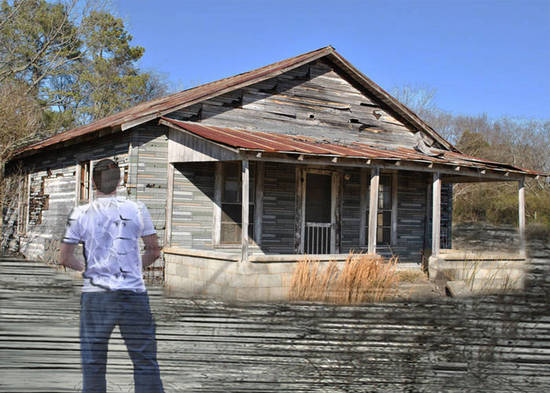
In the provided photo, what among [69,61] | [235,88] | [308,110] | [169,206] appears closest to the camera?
[169,206]

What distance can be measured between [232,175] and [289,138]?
1.44 meters

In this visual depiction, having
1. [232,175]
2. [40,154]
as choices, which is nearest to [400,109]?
[232,175]

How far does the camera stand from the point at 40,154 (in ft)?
54.1

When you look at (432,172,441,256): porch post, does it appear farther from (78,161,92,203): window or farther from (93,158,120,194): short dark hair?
(93,158,120,194): short dark hair

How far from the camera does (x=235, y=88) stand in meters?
12.7

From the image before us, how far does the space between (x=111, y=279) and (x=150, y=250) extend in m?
0.24

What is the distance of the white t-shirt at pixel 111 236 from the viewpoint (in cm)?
284

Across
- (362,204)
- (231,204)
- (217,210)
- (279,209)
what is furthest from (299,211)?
(217,210)

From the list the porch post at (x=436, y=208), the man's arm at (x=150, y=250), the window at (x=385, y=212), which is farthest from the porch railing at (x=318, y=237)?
the man's arm at (x=150, y=250)

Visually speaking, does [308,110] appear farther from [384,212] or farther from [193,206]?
[193,206]

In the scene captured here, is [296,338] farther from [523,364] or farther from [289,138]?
[289,138]

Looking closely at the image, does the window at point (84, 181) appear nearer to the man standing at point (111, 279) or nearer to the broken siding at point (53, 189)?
the broken siding at point (53, 189)

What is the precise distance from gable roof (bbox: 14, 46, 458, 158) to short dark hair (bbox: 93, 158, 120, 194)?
26.4ft

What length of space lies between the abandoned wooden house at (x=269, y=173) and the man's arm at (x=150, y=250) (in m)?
6.06
